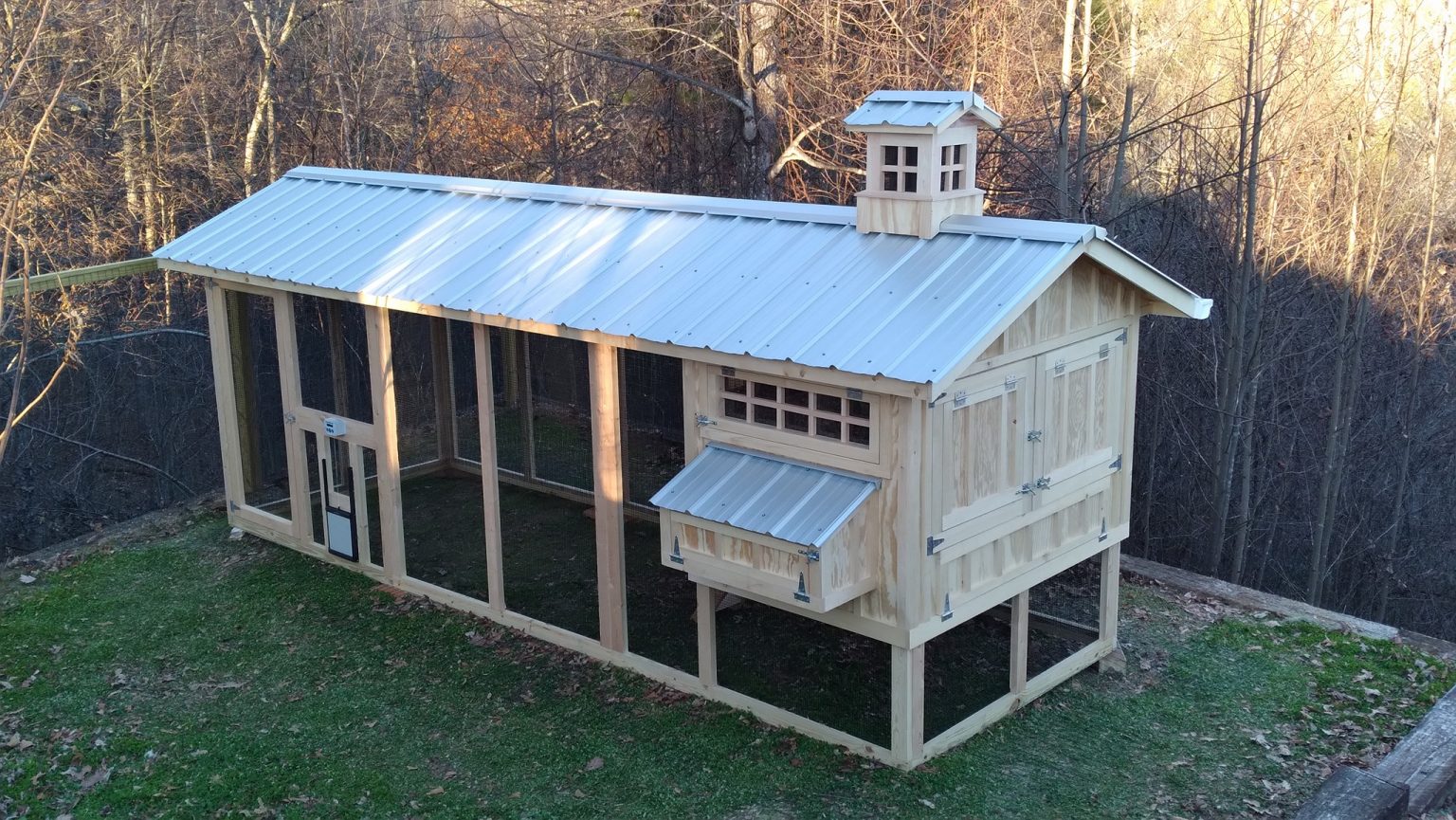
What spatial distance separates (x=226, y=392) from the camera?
11.9 metres

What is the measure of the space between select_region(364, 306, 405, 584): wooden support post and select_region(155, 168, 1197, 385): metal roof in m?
0.39

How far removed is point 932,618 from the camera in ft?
24.8

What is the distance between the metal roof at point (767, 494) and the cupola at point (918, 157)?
5.95 feet

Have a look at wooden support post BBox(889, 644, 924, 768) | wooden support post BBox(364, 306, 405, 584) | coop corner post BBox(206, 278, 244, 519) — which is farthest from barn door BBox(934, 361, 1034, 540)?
coop corner post BBox(206, 278, 244, 519)

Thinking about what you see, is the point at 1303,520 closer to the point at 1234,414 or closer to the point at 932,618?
the point at 1234,414

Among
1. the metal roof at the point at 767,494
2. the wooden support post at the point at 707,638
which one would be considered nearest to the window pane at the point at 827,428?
the metal roof at the point at 767,494

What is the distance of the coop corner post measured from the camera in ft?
38.2

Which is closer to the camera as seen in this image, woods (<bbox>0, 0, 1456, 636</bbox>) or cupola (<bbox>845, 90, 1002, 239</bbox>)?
cupola (<bbox>845, 90, 1002, 239</bbox>)

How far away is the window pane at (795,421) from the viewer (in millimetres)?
7787

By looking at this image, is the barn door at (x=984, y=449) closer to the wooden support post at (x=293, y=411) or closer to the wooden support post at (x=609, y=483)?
the wooden support post at (x=609, y=483)

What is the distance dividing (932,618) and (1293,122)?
11.1 m

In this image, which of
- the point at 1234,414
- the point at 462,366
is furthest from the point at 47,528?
the point at 1234,414

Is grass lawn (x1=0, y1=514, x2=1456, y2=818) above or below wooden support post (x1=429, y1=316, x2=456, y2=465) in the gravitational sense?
below

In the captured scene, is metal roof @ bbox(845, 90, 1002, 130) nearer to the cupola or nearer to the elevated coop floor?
the cupola
